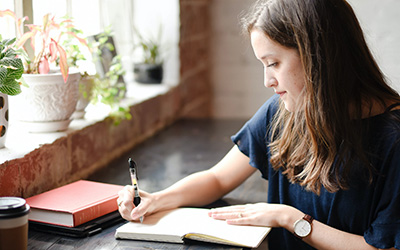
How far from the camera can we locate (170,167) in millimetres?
1995

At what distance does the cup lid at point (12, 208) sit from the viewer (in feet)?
3.56

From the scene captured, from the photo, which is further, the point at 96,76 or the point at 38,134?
the point at 96,76

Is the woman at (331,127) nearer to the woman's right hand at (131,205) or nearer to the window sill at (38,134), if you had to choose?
the woman's right hand at (131,205)

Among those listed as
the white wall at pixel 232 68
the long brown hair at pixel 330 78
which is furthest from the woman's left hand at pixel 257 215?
the white wall at pixel 232 68

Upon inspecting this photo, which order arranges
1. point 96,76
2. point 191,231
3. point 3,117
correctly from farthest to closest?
point 96,76 → point 3,117 → point 191,231

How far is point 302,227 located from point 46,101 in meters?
0.86

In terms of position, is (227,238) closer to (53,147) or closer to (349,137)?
(349,137)

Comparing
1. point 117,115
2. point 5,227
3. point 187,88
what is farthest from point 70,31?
point 187,88

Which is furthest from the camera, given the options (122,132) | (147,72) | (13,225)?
(147,72)

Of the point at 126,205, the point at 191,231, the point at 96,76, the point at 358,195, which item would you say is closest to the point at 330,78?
the point at 358,195

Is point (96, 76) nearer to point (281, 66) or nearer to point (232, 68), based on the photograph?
point (281, 66)

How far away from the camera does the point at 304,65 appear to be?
4.22 ft

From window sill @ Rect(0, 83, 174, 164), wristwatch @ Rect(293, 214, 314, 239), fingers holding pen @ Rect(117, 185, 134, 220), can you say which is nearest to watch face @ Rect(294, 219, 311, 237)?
wristwatch @ Rect(293, 214, 314, 239)

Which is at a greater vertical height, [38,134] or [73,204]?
[38,134]
